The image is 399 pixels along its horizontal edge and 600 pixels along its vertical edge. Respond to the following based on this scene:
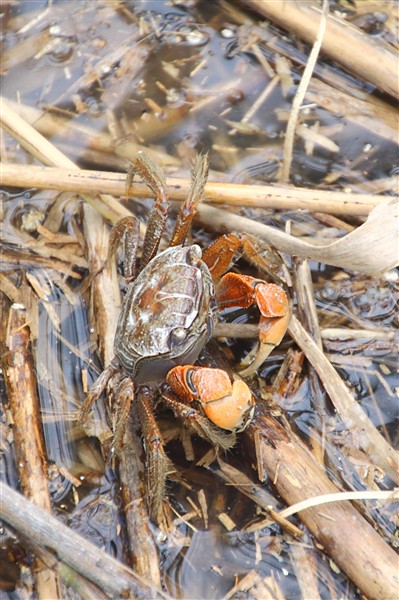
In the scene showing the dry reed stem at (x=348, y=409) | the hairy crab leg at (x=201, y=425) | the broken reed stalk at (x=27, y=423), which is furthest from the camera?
the dry reed stem at (x=348, y=409)

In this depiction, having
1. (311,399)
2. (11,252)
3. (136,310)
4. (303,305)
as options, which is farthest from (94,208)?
Answer: (311,399)

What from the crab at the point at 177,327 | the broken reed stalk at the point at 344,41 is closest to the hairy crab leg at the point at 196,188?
the crab at the point at 177,327

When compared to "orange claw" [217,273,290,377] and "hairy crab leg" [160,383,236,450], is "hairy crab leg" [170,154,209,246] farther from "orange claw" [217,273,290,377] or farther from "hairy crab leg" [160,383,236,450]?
"hairy crab leg" [160,383,236,450]

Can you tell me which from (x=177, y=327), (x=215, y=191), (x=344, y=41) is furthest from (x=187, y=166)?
(x=177, y=327)

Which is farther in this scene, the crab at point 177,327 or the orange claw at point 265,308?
the orange claw at point 265,308

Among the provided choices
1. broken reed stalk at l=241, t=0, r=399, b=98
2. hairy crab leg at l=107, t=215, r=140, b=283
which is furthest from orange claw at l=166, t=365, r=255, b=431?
broken reed stalk at l=241, t=0, r=399, b=98

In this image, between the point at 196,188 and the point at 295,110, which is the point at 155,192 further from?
the point at 295,110

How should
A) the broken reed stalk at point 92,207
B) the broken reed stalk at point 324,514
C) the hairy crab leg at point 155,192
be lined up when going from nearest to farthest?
the broken reed stalk at point 324,514, the hairy crab leg at point 155,192, the broken reed stalk at point 92,207

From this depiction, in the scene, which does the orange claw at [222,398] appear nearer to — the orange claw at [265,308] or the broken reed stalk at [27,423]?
the orange claw at [265,308]
